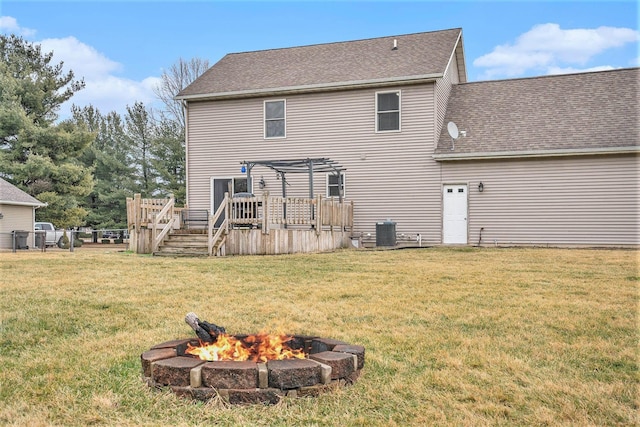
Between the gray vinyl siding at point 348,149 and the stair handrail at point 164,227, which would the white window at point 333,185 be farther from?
the stair handrail at point 164,227

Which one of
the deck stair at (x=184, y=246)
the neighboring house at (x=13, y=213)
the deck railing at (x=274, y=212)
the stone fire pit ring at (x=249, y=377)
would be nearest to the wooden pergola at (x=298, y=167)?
the deck railing at (x=274, y=212)

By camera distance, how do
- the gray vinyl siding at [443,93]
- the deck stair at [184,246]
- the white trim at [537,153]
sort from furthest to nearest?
the gray vinyl siding at [443,93] < the white trim at [537,153] < the deck stair at [184,246]

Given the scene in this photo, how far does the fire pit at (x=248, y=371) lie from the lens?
317 cm

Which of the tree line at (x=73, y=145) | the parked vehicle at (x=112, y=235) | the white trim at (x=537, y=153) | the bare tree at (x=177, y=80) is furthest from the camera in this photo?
the parked vehicle at (x=112, y=235)

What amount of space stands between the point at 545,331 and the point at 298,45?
17.4 m

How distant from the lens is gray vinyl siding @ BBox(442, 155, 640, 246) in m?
14.6

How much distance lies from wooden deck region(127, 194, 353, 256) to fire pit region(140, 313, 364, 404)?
9145 millimetres

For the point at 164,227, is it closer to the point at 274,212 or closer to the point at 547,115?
the point at 274,212

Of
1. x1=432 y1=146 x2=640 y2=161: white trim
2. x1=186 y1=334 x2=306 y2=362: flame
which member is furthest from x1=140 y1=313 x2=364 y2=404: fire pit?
x1=432 y1=146 x2=640 y2=161: white trim

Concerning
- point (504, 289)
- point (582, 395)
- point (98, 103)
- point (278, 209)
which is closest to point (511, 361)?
point (582, 395)

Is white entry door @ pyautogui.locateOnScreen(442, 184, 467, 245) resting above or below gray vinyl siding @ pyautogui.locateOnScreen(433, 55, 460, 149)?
below

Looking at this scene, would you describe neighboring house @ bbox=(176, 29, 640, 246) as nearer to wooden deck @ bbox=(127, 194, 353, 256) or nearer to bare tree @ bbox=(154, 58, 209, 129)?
wooden deck @ bbox=(127, 194, 353, 256)

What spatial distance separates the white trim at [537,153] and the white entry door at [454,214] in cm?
90

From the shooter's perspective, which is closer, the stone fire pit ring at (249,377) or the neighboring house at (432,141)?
the stone fire pit ring at (249,377)
